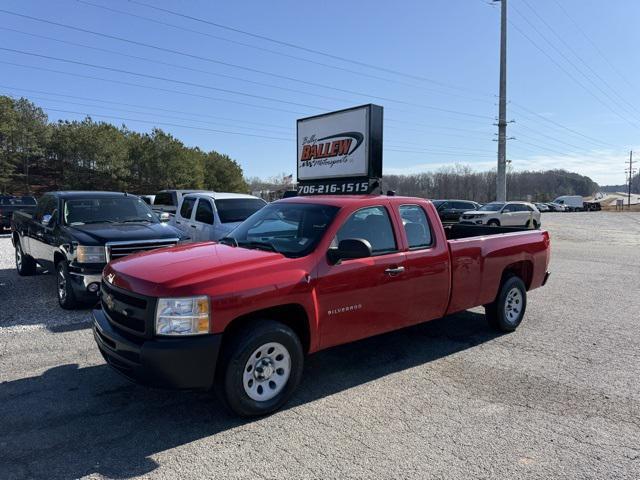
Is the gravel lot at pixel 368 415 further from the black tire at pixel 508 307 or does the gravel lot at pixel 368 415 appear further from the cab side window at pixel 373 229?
the cab side window at pixel 373 229

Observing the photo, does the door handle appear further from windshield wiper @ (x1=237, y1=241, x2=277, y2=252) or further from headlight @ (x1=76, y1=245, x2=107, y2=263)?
headlight @ (x1=76, y1=245, x2=107, y2=263)

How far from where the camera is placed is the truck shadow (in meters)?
3.23

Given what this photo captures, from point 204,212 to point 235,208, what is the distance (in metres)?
0.75

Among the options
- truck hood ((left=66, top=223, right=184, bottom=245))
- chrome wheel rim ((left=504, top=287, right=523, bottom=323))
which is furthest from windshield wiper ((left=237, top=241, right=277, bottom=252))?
chrome wheel rim ((left=504, top=287, right=523, bottom=323))

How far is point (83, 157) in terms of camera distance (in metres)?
47.1

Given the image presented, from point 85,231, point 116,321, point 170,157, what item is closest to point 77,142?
point 170,157

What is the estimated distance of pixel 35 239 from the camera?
8.74 metres

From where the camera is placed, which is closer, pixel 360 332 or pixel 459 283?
pixel 360 332

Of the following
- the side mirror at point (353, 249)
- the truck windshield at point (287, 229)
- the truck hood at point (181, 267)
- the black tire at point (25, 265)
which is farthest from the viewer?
the black tire at point (25, 265)

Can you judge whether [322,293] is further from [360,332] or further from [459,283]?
[459,283]

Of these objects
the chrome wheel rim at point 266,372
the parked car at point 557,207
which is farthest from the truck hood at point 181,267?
the parked car at point 557,207

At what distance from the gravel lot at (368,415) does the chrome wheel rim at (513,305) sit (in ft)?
0.95

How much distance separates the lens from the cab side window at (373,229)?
4.60 metres

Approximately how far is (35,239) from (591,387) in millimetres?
8962
